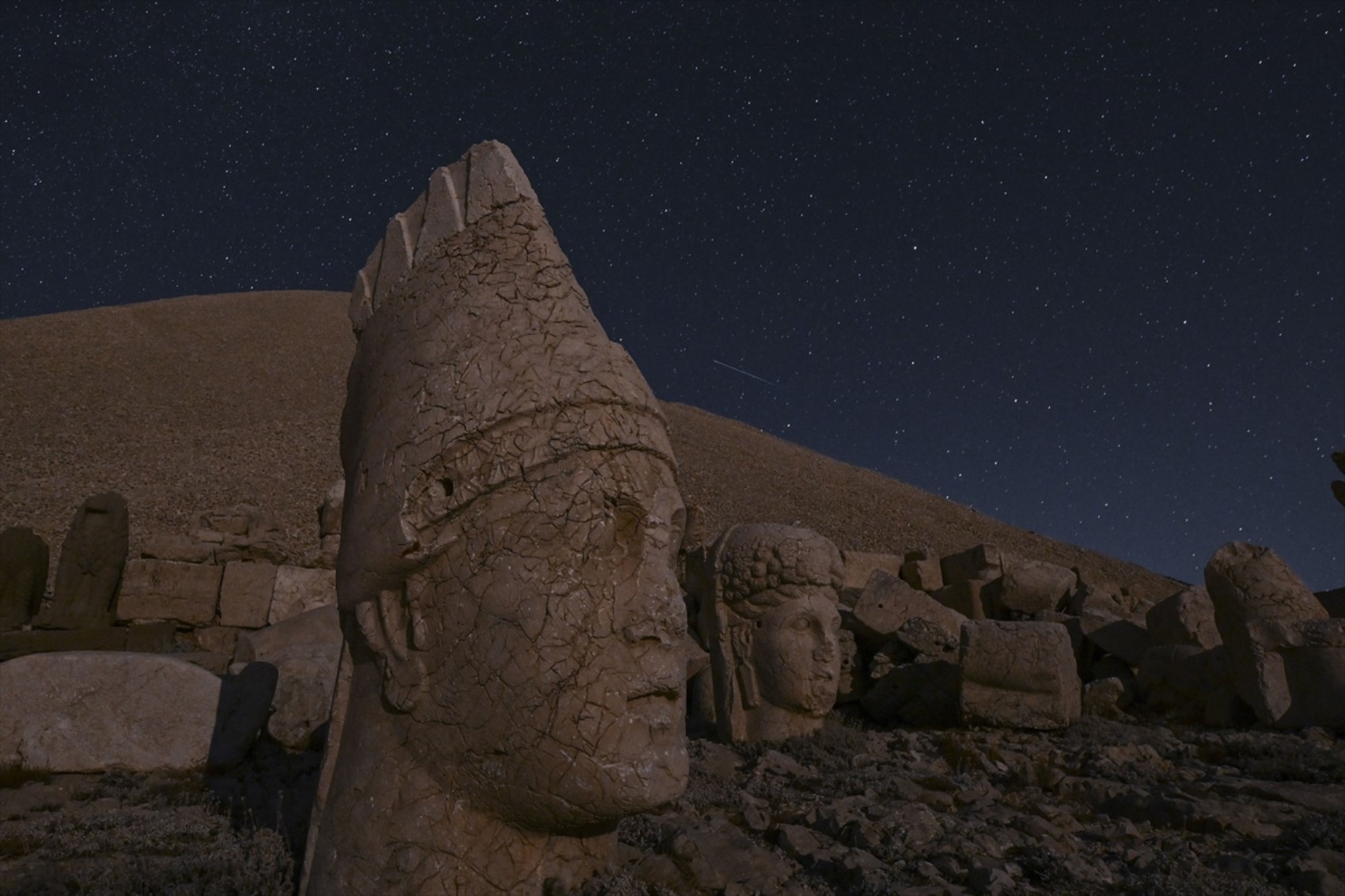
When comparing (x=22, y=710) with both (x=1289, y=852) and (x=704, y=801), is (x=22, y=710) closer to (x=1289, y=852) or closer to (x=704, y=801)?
(x=704, y=801)

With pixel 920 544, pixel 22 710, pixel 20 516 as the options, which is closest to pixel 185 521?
pixel 20 516

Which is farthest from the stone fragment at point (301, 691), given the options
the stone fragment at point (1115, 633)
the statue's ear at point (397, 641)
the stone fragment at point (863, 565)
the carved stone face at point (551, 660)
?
the stone fragment at point (863, 565)

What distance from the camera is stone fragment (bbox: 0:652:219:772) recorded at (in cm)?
446

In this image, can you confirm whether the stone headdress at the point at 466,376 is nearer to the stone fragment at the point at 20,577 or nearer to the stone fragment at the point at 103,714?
the stone fragment at the point at 103,714

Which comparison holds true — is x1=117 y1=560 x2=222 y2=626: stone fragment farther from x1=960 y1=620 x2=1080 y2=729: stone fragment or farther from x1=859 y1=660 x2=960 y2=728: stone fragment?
x1=960 y1=620 x2=1080 y2=729: stone fragment

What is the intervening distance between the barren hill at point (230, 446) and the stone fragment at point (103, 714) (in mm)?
7282

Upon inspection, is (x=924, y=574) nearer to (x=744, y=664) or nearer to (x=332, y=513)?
(x=744, y=664)

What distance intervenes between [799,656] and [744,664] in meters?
0.41

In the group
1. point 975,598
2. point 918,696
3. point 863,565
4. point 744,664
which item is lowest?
point 918,696

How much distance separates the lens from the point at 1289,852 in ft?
11.1

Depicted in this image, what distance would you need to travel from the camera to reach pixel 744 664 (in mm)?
5926

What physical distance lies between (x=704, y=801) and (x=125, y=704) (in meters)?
3.29

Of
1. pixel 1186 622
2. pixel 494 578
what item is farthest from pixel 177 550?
pixel 1186 622

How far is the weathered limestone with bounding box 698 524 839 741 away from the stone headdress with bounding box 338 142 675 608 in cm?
345
